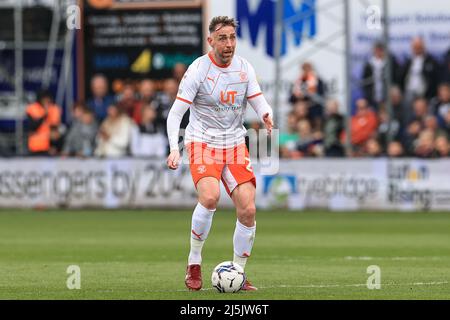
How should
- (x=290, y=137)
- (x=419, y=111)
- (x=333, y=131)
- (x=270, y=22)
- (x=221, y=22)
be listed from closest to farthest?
(x=221, y=22), (x=333, y=131), (x=419, y=111), (x=290, y=137), (x=270, y=22)

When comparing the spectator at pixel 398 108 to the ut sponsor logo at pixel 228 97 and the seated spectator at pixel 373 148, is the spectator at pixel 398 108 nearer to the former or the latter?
the seated spectator at pixel 373 148

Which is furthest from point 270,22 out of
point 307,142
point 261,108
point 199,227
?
point 199,227

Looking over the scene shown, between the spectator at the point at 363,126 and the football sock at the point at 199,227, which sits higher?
the spectator at the point at 363,126

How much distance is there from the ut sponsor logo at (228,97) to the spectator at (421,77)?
17.9m

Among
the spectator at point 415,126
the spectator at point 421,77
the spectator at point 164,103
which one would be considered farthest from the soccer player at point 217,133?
the spectator at point 421,77

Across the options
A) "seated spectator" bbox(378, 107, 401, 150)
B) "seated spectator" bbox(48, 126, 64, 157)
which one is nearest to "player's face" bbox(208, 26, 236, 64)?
"seated spectator" bbox(378, 107, 401, 150)

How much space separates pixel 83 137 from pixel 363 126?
6457mm

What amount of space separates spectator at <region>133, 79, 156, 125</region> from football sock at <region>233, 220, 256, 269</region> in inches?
682

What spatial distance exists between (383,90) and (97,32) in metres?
7.88

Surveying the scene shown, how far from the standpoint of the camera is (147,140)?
29703 millimetres

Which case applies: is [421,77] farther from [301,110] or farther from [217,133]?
[217,133]

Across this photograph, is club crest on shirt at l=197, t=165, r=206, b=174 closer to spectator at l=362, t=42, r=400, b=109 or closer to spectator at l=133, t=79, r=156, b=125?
spectator at l=133, t=79, r=156, b=125

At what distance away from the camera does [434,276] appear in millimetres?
14312

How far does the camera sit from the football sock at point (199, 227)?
41.9ft
